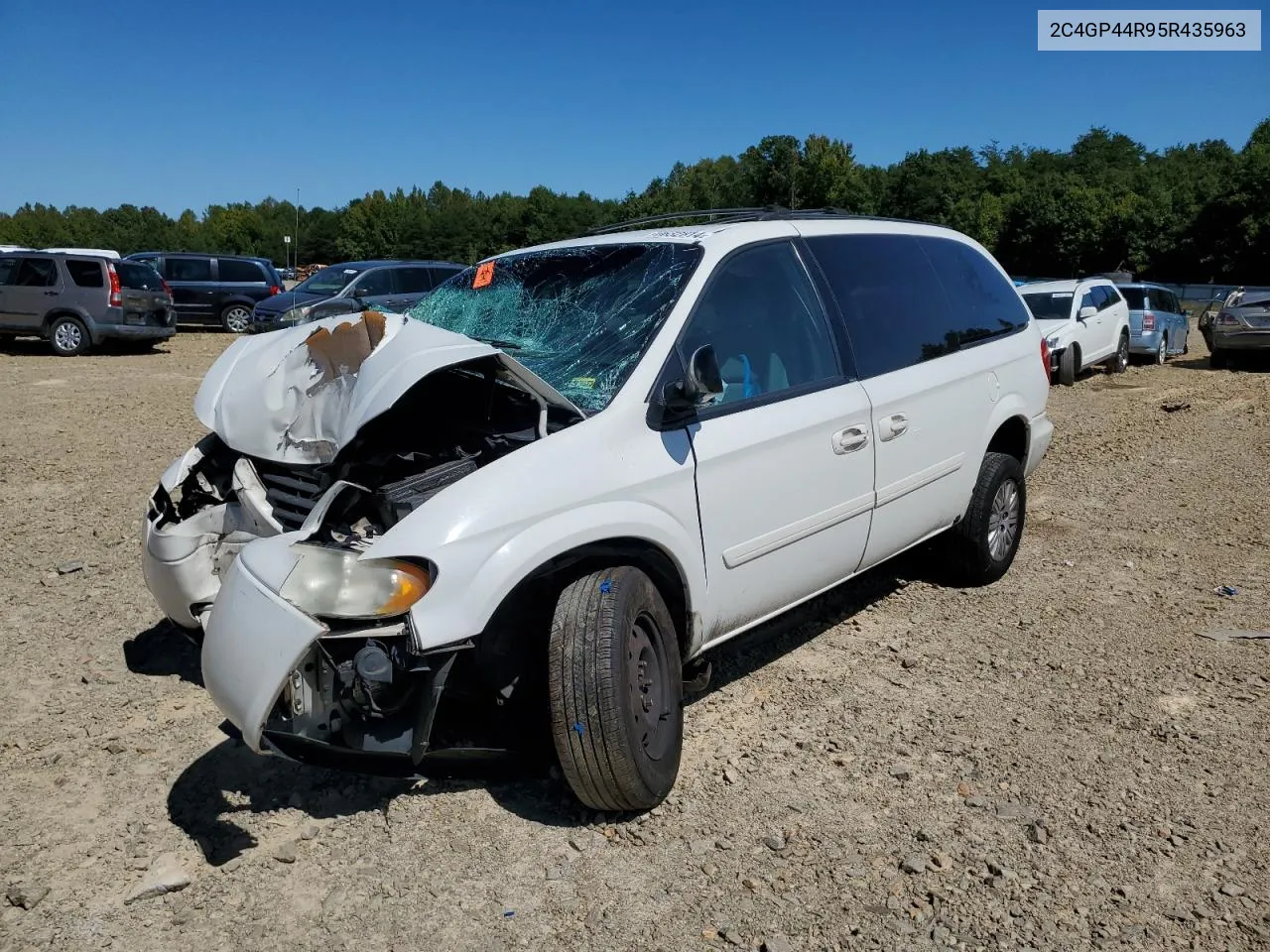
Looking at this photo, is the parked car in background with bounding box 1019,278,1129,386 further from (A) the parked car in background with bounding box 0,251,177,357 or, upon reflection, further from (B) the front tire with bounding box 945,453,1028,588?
(A) the parked car in background with bounding box 0,251,177,357

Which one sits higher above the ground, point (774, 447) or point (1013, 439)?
point (774, 447)

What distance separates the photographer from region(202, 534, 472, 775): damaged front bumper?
2736mm

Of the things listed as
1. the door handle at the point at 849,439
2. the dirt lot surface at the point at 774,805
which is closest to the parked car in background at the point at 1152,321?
the dirt lot surface at the point at 774,805

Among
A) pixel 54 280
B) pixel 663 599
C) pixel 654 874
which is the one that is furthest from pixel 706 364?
pixel 54 280

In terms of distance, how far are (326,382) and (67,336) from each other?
15.7 metres

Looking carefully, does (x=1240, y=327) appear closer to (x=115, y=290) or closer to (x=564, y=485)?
(x=564, y=485)

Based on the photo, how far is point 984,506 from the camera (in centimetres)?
511

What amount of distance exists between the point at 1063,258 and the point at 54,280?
57.4 m

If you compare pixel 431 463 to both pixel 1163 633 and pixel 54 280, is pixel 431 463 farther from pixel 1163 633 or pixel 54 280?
pixel 54 280

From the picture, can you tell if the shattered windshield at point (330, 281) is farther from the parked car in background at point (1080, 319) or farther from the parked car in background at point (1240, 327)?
the parked car in background at point (1240, 327)

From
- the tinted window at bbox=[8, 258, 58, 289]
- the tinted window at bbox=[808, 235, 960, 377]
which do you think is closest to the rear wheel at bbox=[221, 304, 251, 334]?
the tinted window at bbox=[8, 258, 58, 289]

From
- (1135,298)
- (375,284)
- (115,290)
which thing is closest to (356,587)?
(375,284)

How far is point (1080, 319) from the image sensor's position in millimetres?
15453

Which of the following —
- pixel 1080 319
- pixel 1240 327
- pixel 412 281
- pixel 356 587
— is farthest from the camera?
pixel 412 281
